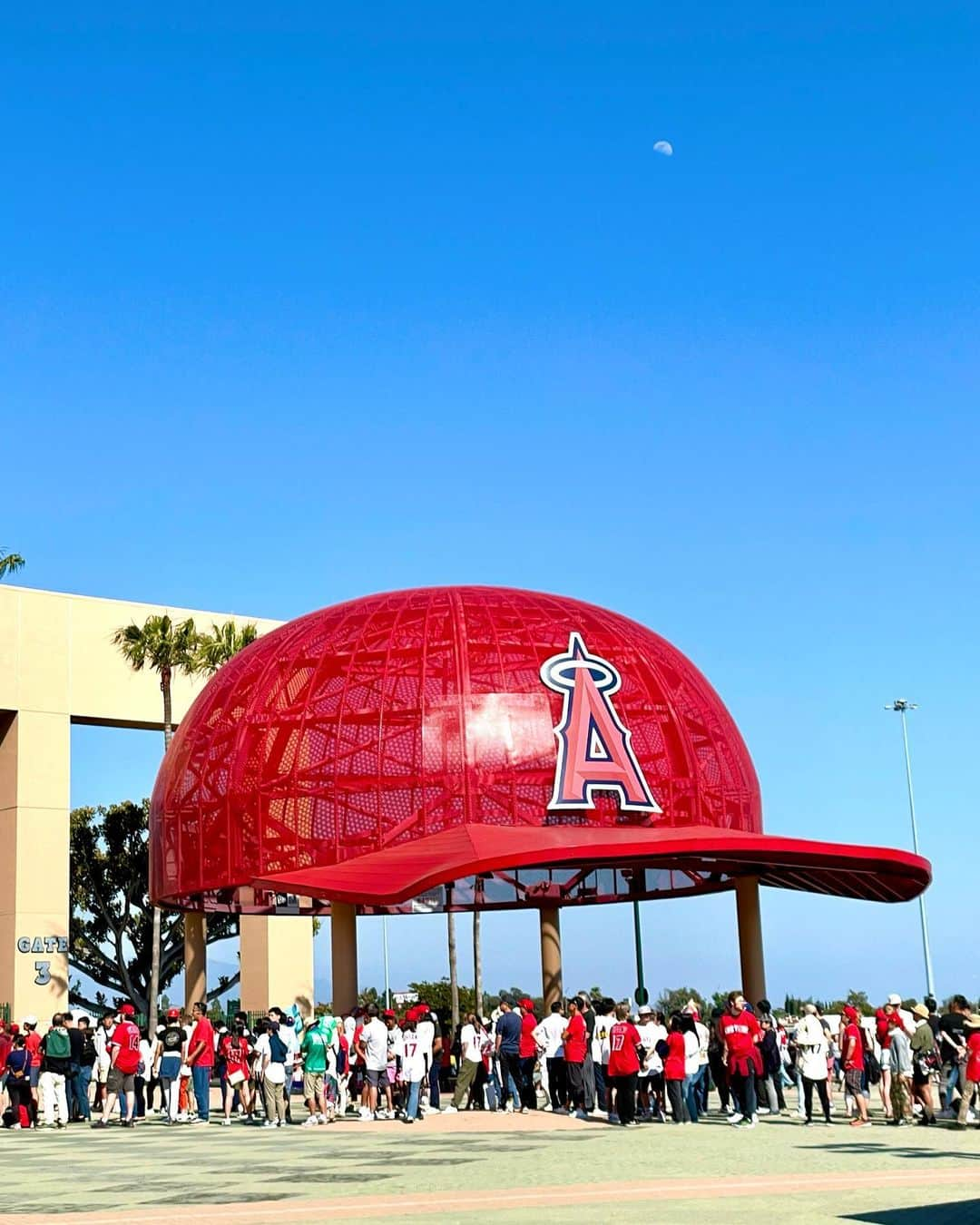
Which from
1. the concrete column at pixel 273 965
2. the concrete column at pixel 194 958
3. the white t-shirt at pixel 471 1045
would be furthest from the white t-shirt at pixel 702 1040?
the concrete column at pixel 273 965

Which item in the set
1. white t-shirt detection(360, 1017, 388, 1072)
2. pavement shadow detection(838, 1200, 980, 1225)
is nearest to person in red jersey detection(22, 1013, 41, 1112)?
white t-shirt detection(360, 1017, 388, 1072)

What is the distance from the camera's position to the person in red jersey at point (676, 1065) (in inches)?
843

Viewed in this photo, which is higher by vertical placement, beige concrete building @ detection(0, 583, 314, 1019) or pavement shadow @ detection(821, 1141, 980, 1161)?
beige concrete building @ detection(0, 583, 314, 1019)

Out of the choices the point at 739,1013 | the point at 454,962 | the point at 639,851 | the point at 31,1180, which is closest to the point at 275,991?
the point at 454,962

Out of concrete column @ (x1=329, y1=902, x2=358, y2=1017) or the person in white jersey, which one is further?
concrete column @ (x1=329, y1=902, x2=358, y2=1017)

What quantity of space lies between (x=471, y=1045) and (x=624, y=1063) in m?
3.98

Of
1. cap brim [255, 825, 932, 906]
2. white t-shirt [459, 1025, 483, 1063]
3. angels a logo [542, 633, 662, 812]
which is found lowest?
white t-shirt [459, 1025, 483, 1063]

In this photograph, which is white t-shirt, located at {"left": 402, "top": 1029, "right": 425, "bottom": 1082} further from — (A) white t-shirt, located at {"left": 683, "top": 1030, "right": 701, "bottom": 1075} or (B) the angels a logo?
(B) the angels a logo

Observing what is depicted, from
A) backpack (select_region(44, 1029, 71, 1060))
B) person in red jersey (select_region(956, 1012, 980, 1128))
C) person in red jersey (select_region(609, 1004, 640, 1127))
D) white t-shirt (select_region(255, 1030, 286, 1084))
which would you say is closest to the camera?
person in red jersey (select_region(956, 1012, 980, 1128))

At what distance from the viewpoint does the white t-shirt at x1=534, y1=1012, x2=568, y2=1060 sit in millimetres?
23875

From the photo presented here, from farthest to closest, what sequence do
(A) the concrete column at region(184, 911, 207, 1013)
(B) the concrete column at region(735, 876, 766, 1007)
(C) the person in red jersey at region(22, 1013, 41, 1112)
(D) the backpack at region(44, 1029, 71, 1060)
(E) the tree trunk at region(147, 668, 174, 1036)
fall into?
(E) the tree trunk at region(147, 668, 174, 1036), (A) the concrete column at region(184, 911, 207, 1013), (B) the concrete column at region(735, 876, 766, 1007), (C) the person in red jersey at region(22, 1013, 41, 1112), (D) the backpack at region(44, 1029, 71, 1060)

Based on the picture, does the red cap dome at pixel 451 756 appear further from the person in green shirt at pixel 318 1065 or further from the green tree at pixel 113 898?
the green tree at pixel 113 898

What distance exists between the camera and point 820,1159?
631 inches

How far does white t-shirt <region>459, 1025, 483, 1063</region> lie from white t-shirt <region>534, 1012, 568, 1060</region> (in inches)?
42.6
